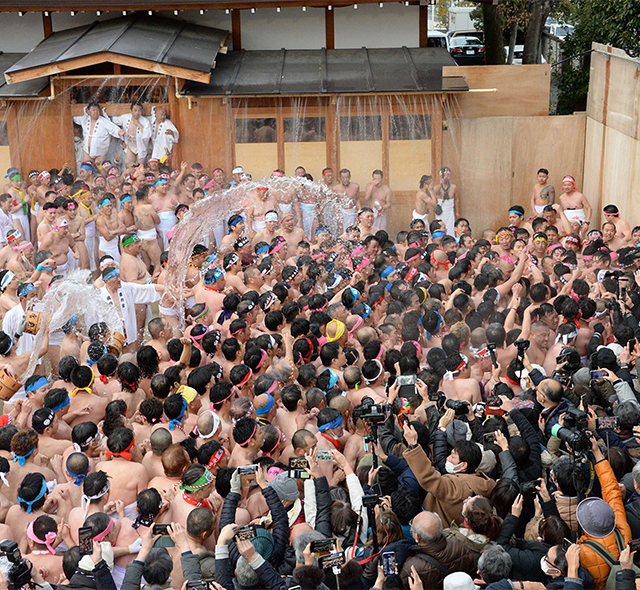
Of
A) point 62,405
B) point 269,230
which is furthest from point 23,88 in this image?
point 62,405

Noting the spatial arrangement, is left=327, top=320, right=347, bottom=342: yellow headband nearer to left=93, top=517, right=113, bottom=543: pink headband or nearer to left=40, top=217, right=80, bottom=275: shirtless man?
left=93, top=517, right=113, bottom=543: pink headband

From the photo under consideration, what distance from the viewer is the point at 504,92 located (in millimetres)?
14750

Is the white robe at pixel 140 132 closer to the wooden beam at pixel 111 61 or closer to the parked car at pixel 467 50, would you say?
the wooden beam at pixel 111 61

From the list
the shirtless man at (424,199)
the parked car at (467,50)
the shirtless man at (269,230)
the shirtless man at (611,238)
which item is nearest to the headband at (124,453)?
the shirtless man at (269,230)

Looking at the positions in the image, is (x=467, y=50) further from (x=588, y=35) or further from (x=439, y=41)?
(x=588, y=35)

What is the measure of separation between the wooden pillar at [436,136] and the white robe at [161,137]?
4364 mm

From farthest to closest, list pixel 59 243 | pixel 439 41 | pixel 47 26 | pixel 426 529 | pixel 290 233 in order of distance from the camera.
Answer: pixel 439 41, pixel 47 26, pixel 290 233, pixel 59 243, pixel 426 529

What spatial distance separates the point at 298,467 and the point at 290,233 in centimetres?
722

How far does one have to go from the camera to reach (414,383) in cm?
631

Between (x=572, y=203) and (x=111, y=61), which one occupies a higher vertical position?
(x=111, y=61)

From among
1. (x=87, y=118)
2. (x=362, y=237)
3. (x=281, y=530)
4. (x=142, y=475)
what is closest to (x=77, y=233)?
(x=87, y=118)

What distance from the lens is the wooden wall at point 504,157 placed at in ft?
48.1

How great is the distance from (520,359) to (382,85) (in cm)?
813

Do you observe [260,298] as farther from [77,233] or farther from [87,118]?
[87,118]
